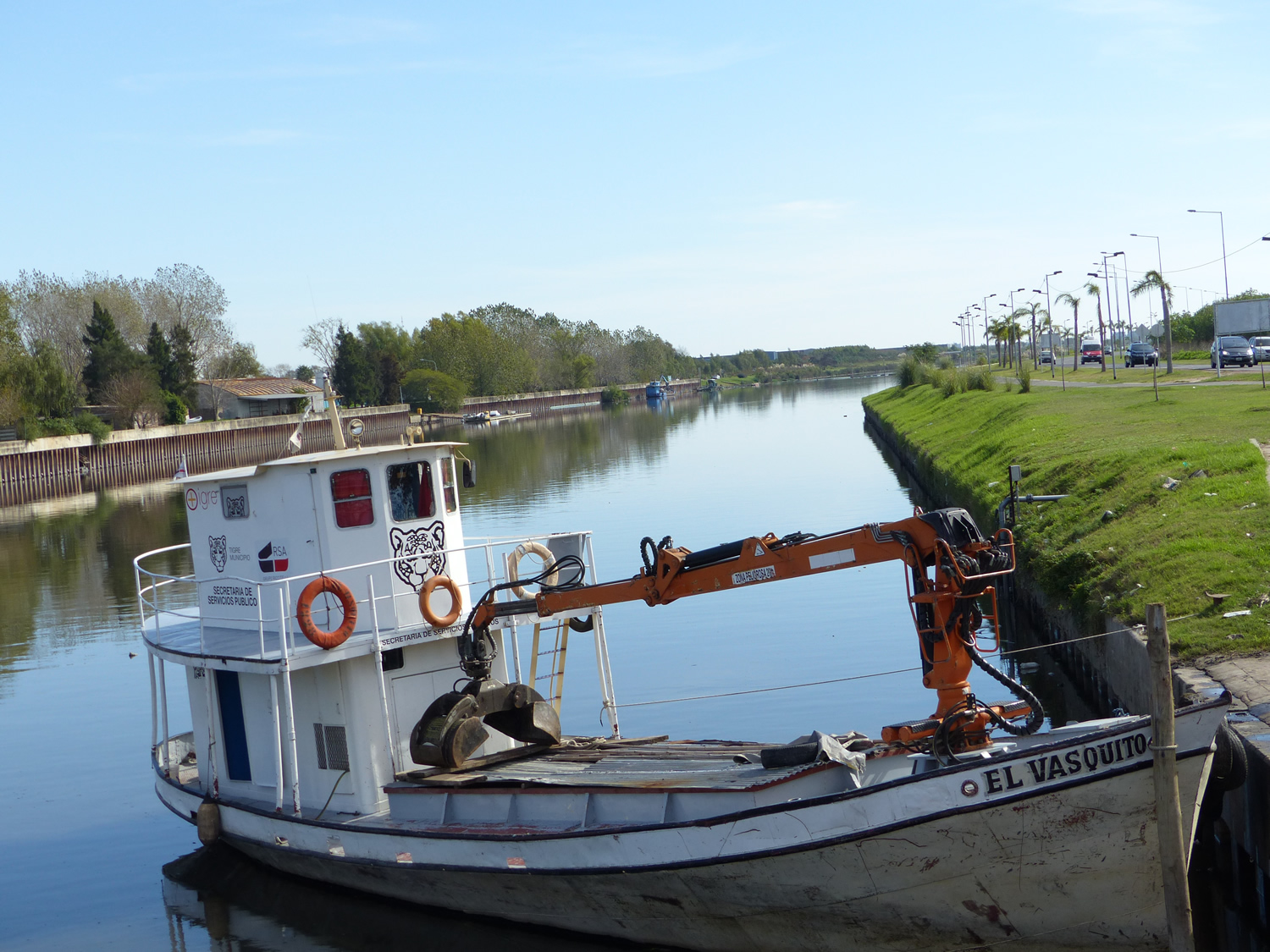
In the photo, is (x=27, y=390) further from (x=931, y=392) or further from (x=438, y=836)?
(x=438, y=836)

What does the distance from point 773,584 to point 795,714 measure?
10.2 metres

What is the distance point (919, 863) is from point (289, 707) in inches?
263

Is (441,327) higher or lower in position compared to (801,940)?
higher

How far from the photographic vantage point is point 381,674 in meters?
12.1

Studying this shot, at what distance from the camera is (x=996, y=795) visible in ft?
28.1

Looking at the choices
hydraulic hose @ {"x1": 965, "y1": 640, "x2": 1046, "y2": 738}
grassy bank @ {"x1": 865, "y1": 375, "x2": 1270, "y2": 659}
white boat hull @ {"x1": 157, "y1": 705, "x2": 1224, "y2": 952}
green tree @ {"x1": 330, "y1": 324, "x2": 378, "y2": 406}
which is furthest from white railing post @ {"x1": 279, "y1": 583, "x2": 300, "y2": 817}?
green tree @ {"x1": 330, "y1": 324, "x2": 378, "y2": 406}

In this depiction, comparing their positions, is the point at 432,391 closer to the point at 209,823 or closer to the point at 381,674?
the point at 209,823

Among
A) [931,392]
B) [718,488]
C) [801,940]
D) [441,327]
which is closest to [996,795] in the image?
[801,940]

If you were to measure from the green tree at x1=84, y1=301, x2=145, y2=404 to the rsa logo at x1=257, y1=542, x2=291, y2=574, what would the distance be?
91.4 m

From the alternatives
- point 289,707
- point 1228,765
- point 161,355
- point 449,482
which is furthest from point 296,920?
point 161,355

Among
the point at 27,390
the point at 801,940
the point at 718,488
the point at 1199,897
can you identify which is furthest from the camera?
the point at 27,390

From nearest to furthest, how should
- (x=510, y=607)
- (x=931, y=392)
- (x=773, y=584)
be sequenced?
(x=510, y=607) → (x=773, y=584) → (x=931, y=392)

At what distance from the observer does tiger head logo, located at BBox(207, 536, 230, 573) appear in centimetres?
1355

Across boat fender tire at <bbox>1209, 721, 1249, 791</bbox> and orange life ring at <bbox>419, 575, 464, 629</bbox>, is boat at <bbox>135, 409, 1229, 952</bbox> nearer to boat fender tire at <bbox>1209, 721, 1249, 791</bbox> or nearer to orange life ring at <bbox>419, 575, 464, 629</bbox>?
orange life ring at <bbox>419, 575, 464, 629</bbox>
